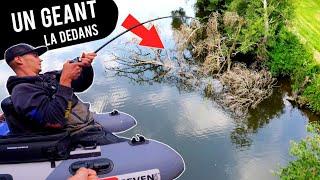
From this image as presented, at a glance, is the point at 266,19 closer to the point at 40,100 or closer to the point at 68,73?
the point at 68,73

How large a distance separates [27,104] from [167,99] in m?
8.85

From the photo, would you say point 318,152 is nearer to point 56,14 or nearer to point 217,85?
point 56,14

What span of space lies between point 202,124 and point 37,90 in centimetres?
809

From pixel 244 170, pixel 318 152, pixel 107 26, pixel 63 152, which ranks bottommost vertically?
pixel 244 170

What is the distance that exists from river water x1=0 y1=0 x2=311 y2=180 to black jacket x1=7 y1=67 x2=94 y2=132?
4909 millimetres

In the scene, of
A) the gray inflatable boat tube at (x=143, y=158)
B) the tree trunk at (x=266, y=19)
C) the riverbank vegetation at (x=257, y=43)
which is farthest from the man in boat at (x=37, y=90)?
the tree trunk at (x=266, y=19)

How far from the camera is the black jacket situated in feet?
8.98

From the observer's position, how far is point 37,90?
9.09 feet

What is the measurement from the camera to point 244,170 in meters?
9.14

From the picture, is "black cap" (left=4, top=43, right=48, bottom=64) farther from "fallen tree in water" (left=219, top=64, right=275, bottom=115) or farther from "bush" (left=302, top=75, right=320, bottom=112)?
"bush" (left=302, top=75, right=320, bottom=112)

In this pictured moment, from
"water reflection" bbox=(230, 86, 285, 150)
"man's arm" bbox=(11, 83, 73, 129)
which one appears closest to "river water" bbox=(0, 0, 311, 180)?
"water reflection" bbox=(230, 86, 285, 150)

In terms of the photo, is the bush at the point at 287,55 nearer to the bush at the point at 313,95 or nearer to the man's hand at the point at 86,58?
the bush at the point at 313,95

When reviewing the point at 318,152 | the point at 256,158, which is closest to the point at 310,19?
the point at 256,158

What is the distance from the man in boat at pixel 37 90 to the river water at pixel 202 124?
4869mm
